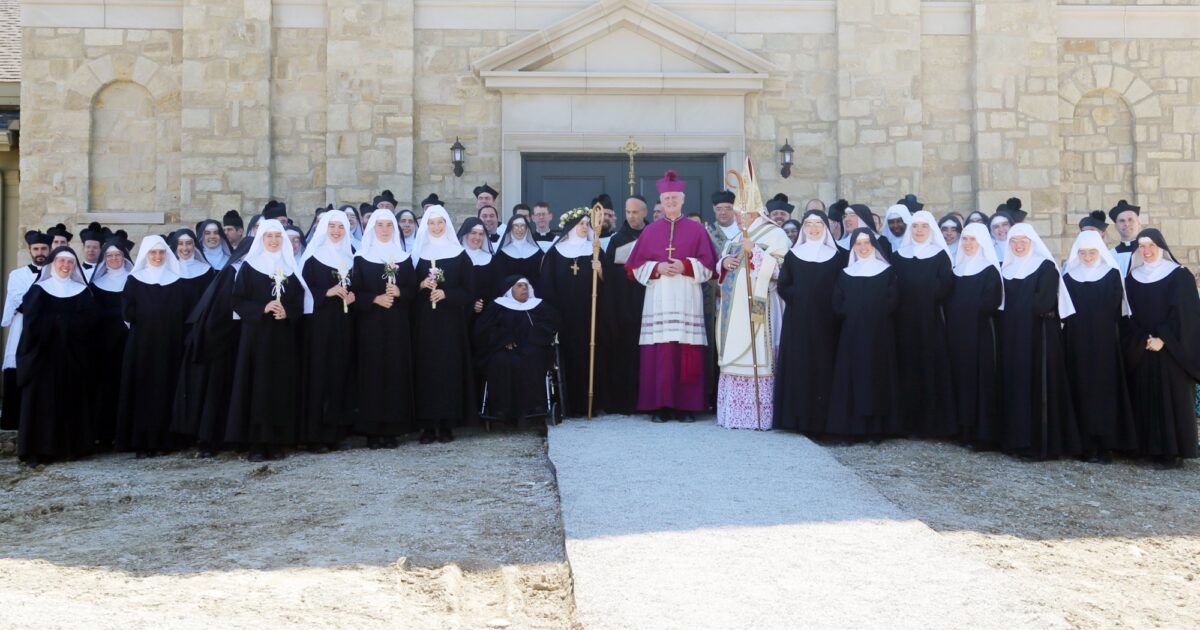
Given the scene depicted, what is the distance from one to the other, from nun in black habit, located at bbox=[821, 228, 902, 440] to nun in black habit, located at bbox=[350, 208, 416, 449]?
2.87 meters

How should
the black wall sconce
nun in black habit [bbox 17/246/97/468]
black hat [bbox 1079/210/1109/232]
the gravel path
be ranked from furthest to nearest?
the black wall sconce < black hat [bbox 1079/210/1109/232] < nun in black habit [bbox 17/246/97/468] < the gravel path

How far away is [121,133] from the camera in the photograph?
11164 mm

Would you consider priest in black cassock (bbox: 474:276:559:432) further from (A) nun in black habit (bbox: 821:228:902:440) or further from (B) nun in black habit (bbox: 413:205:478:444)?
(A) nun in black habit (bbox: 821:228:902:440)

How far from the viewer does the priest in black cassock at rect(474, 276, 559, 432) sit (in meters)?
7.89

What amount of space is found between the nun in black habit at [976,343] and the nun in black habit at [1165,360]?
919 mm

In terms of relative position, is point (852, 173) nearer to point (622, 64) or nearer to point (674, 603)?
point (622, 64)

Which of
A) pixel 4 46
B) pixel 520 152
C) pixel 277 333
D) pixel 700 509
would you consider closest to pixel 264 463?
pixel 277 333

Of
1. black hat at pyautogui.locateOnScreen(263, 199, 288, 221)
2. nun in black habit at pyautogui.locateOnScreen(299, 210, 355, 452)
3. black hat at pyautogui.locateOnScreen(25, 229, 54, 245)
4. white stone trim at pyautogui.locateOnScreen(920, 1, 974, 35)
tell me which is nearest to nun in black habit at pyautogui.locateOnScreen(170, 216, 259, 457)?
nun in black habit at pyautogui.locateOnScreen(299, 210, 355, 452)

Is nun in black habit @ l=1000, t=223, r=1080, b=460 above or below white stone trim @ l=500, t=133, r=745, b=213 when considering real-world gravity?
below

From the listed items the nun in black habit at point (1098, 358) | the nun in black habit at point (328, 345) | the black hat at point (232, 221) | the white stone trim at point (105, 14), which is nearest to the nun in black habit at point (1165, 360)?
the nun in black habit at point (1098, 358)

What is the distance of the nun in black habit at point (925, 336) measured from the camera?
24.6 feet

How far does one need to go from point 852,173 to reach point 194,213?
6.46 metres

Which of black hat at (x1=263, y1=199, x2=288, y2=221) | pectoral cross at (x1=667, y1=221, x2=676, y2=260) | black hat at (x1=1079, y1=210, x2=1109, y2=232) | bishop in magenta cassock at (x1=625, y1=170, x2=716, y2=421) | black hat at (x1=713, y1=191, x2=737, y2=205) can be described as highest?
black hat at (x1=713, y1=191, x2=737, y2=205)

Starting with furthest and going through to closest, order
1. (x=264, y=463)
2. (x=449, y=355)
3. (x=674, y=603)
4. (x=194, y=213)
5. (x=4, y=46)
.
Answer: (x=4, y=46) → (x=194, y=213) → (x=449, y=355) → (x=264, y=463) → (x=674, y=603)
